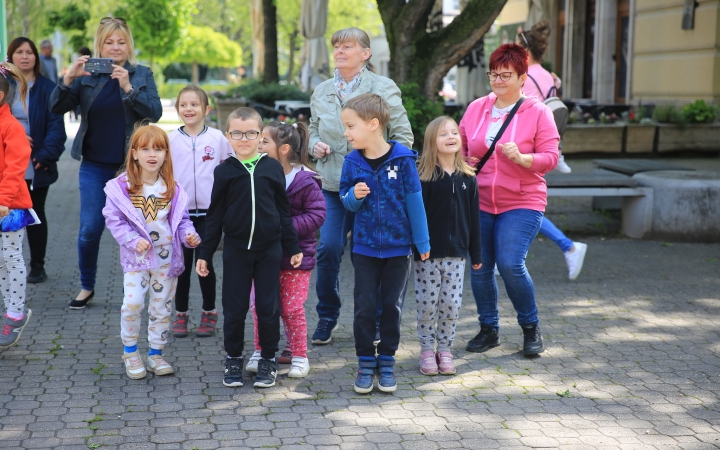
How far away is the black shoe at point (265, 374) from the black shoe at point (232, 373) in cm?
10

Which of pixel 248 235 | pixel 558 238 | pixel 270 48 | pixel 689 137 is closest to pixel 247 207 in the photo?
pixel 248 235

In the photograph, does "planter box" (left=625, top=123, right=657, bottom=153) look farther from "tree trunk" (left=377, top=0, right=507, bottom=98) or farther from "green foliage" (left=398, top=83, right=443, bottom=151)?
"green foliage" (left=398, top=83, right=443, bottom=151)

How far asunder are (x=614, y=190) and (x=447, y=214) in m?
4.88

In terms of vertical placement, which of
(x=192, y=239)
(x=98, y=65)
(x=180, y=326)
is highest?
(x=98, y=65)

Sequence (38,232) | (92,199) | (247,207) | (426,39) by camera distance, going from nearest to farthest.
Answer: (247,207)
(92,199)
(38,232)
(426,39)

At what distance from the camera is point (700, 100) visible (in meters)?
15.6

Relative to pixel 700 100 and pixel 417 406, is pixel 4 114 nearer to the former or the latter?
pixel 417 406

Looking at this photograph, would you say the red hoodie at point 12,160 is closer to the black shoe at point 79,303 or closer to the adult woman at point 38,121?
the black shoe at point 79,303

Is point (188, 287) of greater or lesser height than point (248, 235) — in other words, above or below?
below

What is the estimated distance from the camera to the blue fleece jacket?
185 inches

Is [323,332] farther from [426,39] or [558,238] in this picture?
[426,39]

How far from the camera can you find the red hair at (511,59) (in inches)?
204

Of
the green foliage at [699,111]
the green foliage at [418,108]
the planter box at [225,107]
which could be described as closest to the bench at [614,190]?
the green foliage at [418,108]

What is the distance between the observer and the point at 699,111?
15492 millimetres
